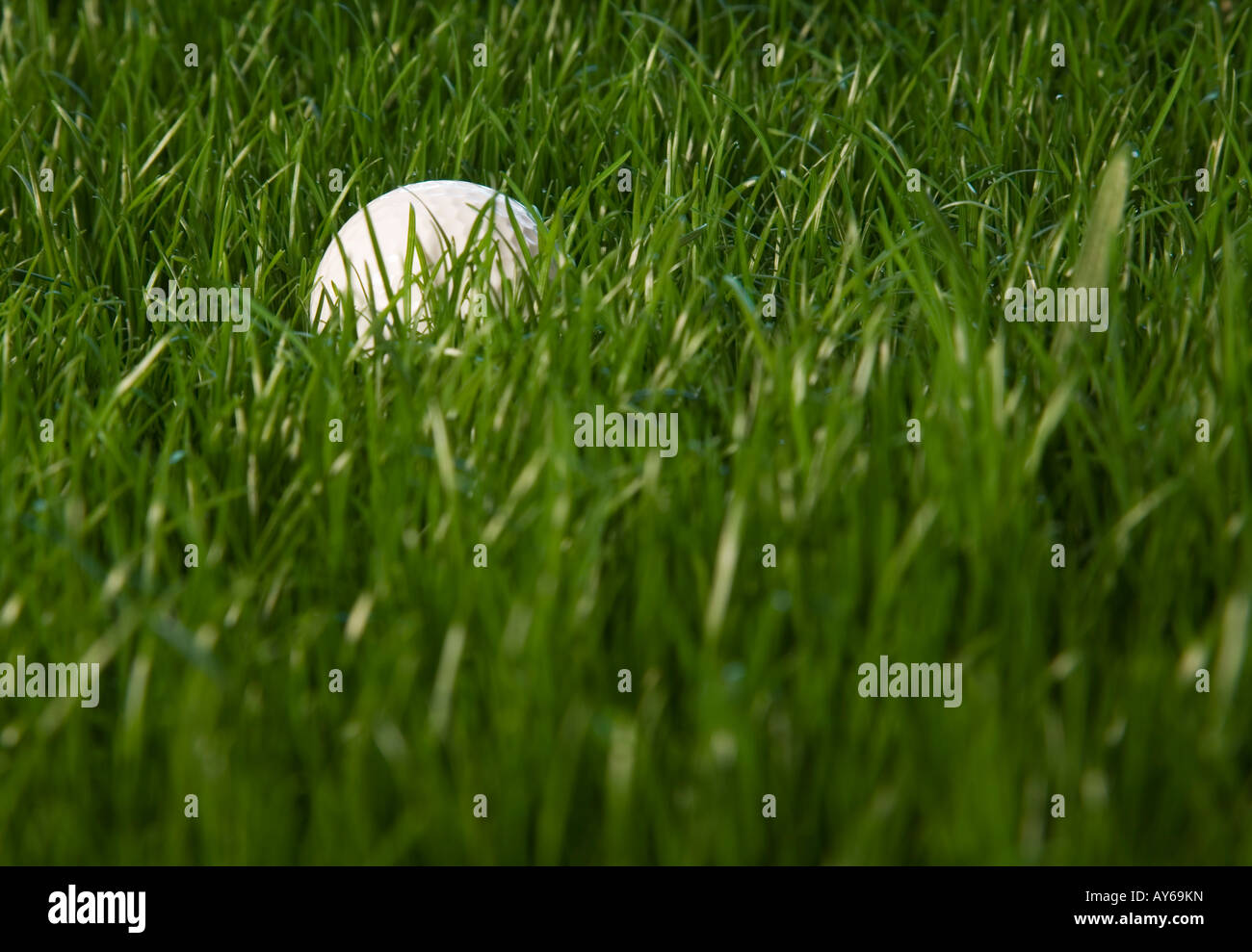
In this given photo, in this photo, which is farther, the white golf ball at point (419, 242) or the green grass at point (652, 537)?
the white golf ball at point (419, 242)

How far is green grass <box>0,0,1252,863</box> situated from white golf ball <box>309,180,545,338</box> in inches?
4.6

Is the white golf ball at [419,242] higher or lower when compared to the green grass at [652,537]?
higher

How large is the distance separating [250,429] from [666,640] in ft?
2.74

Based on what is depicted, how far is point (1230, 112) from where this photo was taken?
3.25m

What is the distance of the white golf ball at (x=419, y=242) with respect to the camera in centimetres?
264

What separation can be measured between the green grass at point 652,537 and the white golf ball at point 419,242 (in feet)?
0.38

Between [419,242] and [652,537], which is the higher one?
[419,242]

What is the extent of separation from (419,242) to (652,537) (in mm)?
1011

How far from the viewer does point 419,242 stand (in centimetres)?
270

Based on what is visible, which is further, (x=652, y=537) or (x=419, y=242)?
(x=419, y=242)

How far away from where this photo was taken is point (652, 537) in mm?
1969

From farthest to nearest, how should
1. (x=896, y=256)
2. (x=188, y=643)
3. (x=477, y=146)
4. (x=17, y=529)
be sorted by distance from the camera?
(x=477, y=146), (x=896, y=256), (x=17, y=529), (x=188, y=643)
